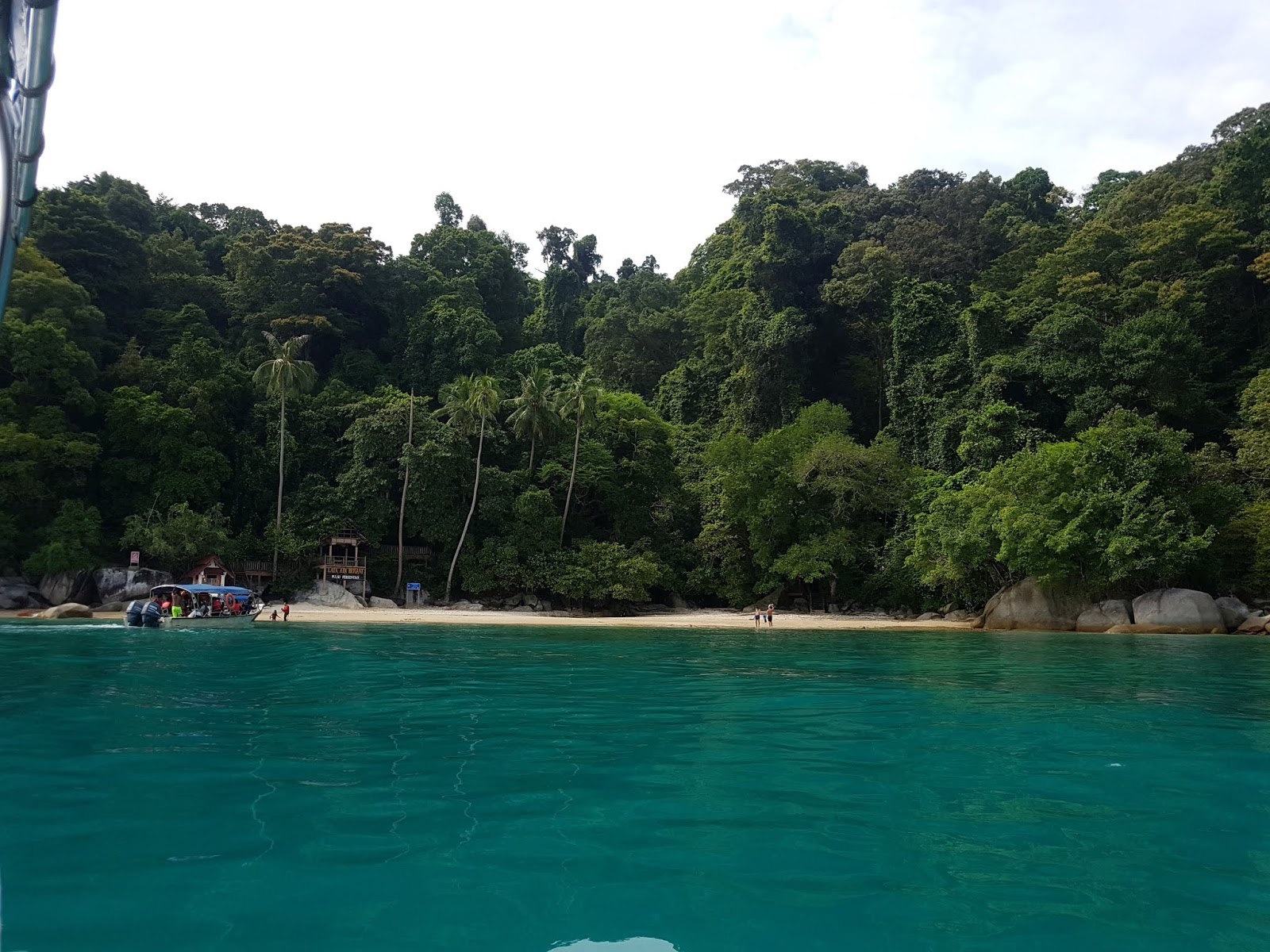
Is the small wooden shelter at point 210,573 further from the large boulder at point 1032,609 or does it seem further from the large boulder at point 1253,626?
the large boulder at point 1253,626

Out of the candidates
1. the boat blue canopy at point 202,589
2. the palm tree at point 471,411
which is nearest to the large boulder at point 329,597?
the palm tree at point 471,411

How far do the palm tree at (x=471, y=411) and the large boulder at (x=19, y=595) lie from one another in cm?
1700

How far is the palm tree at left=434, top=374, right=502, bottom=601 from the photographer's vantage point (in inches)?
1623

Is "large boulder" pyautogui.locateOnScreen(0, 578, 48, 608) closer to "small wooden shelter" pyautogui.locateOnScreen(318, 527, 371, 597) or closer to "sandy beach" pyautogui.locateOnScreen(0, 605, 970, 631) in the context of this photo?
"sandy beach" pyautogui.locateOnScreen(0, 605, 970, 631)

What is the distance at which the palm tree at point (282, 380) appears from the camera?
41.2 metres

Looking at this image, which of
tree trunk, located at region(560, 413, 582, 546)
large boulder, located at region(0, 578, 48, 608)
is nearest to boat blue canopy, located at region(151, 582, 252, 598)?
large boulder, located at region(0, 578, 48, 608)

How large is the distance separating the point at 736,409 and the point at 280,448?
2455 cm

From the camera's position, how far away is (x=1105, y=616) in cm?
2956

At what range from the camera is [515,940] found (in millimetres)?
3717

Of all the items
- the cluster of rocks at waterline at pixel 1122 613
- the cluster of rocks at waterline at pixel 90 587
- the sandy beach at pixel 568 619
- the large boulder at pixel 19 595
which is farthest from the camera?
the cluster of rocks at waterline at pixel 90 587

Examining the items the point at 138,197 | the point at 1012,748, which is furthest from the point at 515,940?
the point at 138,197

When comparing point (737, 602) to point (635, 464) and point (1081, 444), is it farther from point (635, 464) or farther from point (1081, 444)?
point (1081, 444)

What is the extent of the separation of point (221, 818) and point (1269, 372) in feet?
124

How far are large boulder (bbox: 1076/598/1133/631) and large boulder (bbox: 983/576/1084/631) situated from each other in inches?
20.0
